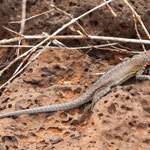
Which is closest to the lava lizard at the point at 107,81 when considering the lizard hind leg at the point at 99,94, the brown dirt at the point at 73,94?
the lizard hind leg at the point at 99,94

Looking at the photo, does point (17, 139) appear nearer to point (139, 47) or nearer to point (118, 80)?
point (118, 80)

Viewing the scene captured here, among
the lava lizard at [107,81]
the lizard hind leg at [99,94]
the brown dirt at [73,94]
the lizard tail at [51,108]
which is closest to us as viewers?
the brown dirt at [73,94]

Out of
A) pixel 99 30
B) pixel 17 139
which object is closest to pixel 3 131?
pixel 17 139

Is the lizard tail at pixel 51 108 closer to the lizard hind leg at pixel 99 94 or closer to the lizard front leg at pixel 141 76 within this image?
the lizard hind leg at pixel 99 94

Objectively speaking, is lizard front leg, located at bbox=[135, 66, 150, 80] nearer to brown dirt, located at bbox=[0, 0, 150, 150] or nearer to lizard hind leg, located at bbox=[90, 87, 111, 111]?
brown dirt, located at bbox=[0, 0, 150, 150]

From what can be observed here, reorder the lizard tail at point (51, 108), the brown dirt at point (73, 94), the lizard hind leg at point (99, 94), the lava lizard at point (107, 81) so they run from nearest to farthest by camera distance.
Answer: the brown dirt at point (73, 94)
the lizard tail at point (51, 108)
the lava lizard at point (107, 81)
the lizard hind leg at point (99, 94)
